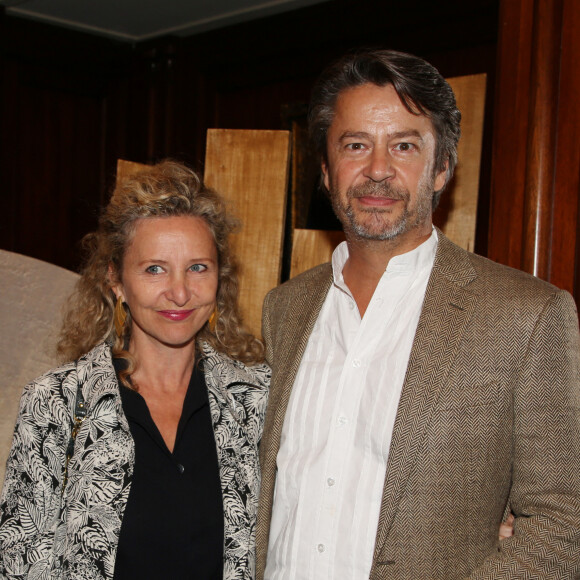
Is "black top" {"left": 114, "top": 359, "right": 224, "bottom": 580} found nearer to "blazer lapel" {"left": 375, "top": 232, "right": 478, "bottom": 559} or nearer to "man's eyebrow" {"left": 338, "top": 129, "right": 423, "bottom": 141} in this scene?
"blazer lapel" {"left": 375, "top": 232, "right": 478, "bottom": 559}

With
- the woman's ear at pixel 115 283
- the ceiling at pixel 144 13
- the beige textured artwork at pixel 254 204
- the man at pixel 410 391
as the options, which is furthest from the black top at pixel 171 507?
the ceiling at pixel 144 13

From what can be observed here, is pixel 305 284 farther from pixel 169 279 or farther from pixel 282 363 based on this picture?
pixel 169 279

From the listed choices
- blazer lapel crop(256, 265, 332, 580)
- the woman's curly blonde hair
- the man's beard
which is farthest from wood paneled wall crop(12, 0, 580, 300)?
the woman's curly blonde hair

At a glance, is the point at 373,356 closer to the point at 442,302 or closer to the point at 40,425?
the point at 442,302

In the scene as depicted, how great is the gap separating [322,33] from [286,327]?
1.62 meters

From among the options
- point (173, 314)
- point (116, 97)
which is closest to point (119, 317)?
point (173, 314)

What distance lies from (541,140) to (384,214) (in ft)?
1.40

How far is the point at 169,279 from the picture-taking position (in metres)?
1.80

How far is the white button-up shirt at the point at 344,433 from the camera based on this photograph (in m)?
1.53

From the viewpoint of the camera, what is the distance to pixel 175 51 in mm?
3500

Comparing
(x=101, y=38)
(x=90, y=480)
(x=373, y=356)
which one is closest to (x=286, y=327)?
(x=373, y=356)

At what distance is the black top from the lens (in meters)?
1.63

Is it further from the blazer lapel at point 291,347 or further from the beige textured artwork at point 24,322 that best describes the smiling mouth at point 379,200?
the beige textured artwork at point 24,322

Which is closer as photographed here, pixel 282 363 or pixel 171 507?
pixel 171 507
